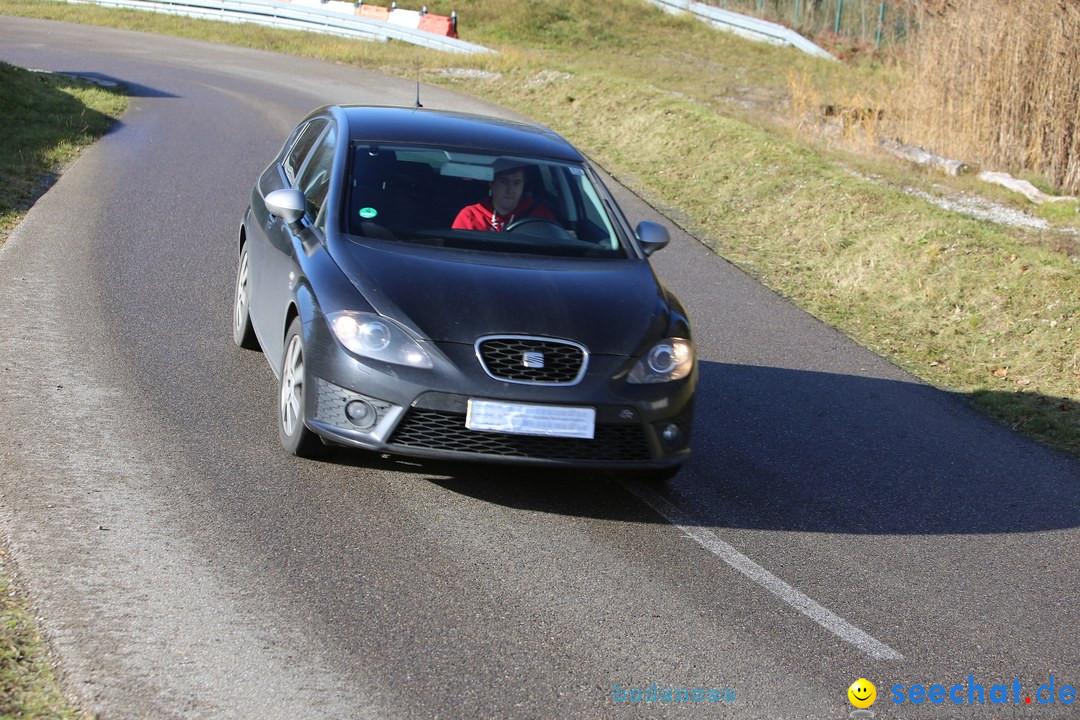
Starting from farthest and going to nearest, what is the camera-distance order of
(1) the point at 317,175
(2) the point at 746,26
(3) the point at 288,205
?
(2) the point at 746,26 < (1) the point at 317,175 < (3) the point at 288,205

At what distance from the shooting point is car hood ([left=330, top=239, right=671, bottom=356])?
5973mm

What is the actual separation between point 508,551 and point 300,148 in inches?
148

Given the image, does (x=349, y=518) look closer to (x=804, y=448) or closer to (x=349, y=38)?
(x=804, y=448)

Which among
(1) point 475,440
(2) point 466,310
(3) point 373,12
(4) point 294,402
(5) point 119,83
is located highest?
(2) point 466,310

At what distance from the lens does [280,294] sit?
22.6 ft

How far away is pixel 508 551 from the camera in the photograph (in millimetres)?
5617

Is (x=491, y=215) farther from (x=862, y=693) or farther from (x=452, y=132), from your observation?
(x=862, y=693)

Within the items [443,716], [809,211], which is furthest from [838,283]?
[443,716]

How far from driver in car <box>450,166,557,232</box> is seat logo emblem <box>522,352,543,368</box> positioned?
52.5 inches

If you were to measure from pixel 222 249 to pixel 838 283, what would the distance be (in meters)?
5.76

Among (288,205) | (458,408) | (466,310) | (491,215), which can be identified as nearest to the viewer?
(458,408)

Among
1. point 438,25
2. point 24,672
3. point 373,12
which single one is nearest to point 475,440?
point 24,672

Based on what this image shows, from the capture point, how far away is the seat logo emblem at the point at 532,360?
19.3ft

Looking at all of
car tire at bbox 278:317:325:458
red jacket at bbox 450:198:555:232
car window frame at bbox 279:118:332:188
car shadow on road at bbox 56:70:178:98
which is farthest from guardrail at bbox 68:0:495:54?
car tire at bbox 278:317:325:458
